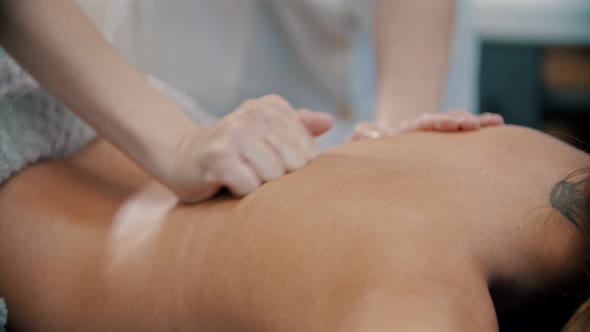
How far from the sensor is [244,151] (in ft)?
2.02

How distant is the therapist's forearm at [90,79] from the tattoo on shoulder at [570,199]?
1.23ft

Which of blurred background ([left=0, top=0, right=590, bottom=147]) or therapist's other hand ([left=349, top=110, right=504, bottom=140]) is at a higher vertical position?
therapist's other hand ([left=349, top=110, right=504, bottom=140])

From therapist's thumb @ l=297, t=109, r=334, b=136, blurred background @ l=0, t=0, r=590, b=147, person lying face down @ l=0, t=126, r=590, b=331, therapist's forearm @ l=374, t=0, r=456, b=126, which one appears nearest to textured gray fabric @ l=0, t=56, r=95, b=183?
person lying face down @ l=0, t=126, r=590, b=331

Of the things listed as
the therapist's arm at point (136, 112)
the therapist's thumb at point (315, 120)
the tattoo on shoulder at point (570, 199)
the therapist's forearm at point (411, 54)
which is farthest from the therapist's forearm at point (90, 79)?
the therapist's forearm at point (411, 54)

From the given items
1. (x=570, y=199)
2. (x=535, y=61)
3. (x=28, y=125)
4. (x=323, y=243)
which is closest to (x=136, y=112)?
(x=28, y=125)

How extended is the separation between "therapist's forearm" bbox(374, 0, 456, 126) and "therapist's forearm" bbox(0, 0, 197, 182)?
1.64ft

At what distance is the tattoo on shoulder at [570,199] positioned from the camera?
52 cm

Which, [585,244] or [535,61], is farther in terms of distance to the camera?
[535,61]

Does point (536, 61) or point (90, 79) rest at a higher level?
point (90, 79)

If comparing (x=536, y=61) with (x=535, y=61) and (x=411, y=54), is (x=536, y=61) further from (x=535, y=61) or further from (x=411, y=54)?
(x=411, y=54)

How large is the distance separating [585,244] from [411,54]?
27.5 inches

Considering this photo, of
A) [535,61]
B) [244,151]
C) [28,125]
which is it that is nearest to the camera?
[244,151]

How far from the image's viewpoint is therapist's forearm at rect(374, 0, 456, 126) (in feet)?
3.61

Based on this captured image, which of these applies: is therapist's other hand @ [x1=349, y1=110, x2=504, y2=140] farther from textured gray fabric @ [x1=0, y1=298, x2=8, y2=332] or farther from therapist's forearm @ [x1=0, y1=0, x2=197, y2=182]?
textured gray fabric @ [x1=0, y1=298, x2=8, y2=332]
